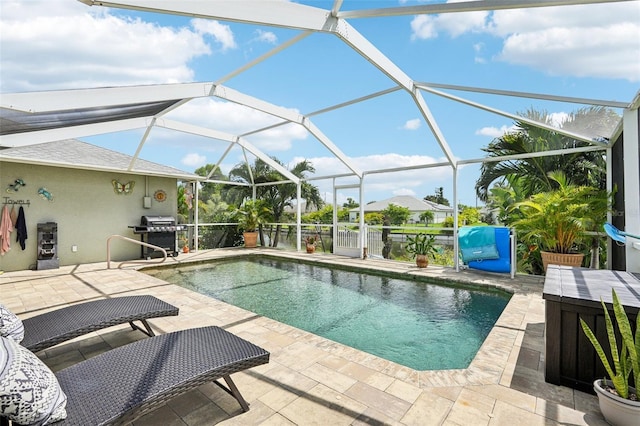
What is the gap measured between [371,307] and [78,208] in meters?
8.71

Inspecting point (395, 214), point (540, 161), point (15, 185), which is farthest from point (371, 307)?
point (15, 185)

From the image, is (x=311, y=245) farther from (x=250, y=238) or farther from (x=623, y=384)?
(x=623, y=384)

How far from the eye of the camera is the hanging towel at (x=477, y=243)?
7.44 m

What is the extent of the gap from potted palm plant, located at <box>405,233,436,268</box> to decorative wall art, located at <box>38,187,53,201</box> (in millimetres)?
9834

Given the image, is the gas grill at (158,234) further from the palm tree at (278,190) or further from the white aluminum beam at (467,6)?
the white aluminum beam at (467,6)

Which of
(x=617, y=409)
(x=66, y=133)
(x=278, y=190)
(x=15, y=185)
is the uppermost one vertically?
(x=66, y=133)

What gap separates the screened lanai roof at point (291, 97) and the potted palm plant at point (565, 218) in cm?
119

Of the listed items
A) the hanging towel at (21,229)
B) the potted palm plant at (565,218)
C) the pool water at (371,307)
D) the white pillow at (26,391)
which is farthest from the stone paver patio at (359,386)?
the hanging towel at (21,229)

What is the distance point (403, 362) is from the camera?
3551mm

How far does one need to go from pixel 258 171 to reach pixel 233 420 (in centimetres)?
1252

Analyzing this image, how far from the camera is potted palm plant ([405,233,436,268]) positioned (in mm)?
8297

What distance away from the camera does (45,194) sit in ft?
27.3

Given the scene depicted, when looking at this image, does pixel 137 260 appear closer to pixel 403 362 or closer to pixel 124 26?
pixel 124 26

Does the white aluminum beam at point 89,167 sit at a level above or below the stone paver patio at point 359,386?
above
